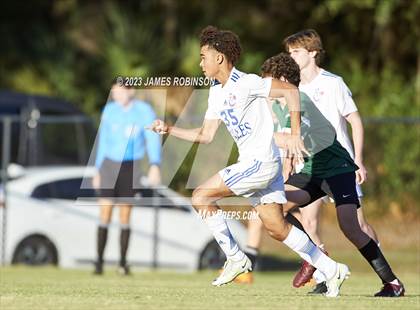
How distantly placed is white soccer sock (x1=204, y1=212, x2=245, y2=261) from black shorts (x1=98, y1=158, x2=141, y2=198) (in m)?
5.16

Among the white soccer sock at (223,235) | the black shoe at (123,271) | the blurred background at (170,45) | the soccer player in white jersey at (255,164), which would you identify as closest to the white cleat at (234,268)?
the white soccer sock at (223,235)

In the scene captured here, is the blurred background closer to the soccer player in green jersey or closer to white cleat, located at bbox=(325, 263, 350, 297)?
the soccer player in green jersey

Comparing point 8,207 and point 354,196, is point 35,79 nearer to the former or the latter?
point 8,207

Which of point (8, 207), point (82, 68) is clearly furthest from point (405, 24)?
point (8, 207)

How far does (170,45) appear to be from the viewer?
25.2 meters

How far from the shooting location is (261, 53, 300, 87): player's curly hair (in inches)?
392

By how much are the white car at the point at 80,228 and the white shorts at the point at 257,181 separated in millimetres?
7601

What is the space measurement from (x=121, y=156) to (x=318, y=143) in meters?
5.10

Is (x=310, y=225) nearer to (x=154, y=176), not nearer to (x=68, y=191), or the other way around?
(x=154, y=176)

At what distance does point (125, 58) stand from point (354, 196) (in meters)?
15.0

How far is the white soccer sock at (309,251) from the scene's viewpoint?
9.46m

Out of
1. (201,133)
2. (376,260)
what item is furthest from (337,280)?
(201,133)

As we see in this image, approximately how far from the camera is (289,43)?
11094 millimetres

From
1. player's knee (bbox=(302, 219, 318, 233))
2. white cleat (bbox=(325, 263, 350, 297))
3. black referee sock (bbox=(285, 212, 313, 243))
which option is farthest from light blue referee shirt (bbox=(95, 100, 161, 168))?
white cleat (bbox=(325, 263, 350, 297))
